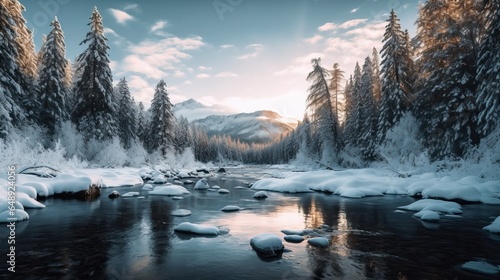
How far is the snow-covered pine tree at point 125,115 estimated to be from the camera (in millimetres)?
40719

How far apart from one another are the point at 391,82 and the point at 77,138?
94.9ft

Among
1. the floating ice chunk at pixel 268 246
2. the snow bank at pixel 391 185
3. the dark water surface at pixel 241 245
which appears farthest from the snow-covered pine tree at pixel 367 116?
the floating ice chunk at pixel 268 246

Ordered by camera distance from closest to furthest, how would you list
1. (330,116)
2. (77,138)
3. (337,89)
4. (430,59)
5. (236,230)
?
(236,230)
(430,59)
(77,138)
(330,116)
(337,89)

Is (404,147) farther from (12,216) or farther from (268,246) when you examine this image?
(12,216)

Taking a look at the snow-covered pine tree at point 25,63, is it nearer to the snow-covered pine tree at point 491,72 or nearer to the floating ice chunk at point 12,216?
the floating ice chunk at point 12,216

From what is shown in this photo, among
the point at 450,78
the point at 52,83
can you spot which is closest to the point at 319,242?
the point at 450,78

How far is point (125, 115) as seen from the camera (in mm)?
41594

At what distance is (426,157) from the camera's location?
21.0 metres

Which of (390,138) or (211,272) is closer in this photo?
(211,272)

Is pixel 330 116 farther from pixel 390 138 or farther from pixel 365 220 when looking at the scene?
pixel 365 220

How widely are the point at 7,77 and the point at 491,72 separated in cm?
2904

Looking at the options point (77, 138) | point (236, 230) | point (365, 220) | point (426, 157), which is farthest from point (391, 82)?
point (77, 138)

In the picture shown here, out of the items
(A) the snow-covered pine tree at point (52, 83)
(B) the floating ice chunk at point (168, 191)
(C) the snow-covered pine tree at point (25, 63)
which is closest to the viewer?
(B) the floating ice chunk at point (168, 191)

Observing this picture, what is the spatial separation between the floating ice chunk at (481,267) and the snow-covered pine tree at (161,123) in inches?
1561
